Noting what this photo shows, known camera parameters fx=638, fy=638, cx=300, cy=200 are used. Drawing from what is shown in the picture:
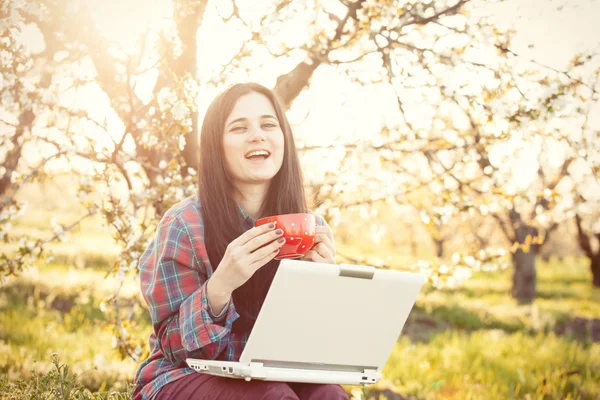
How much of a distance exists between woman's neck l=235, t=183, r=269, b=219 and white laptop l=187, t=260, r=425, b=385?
0.70 metres

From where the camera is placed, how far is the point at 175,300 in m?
2.03

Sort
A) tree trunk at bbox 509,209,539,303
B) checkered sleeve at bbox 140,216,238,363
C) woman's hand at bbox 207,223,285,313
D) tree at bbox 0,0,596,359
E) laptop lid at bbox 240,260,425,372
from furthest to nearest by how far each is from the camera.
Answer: tree trunk at bbox 509,209,539,303
tree at bbox 0,0,596,359
checkered sleeve at bbox 140,216,238,363
woman's hand at bbox 207,223,285,313
laptop lid at bbox 240,260,425,372

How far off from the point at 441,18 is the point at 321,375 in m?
2.53

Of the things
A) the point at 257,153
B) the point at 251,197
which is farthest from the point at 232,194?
the point at 257,153

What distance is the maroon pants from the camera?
1.81 m

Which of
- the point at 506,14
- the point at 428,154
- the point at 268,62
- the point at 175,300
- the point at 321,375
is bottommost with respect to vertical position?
the point at 321,375

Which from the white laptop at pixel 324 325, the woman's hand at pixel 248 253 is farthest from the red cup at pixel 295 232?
the white laptop at pixel 324 325

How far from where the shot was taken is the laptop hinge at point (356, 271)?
5.49ft

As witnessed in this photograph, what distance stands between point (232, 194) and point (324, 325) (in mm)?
739

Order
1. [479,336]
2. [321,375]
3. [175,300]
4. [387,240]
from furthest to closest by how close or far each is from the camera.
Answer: [387,240] < [479,336] < [175,300] < [321,375]

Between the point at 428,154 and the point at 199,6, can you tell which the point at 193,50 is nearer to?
the point at 199,6

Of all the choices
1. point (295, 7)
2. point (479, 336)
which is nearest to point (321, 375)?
point (295, 7)

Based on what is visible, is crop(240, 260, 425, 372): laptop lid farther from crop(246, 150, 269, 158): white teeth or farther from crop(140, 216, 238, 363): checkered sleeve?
crop(246, 150, 269, 158): white teeth

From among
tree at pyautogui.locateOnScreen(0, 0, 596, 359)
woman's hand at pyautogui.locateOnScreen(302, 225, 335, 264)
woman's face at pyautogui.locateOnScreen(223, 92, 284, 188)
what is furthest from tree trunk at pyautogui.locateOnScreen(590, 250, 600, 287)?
woman's hand at pyautogui.locateOnScreen(302, 225, 335, 264)
